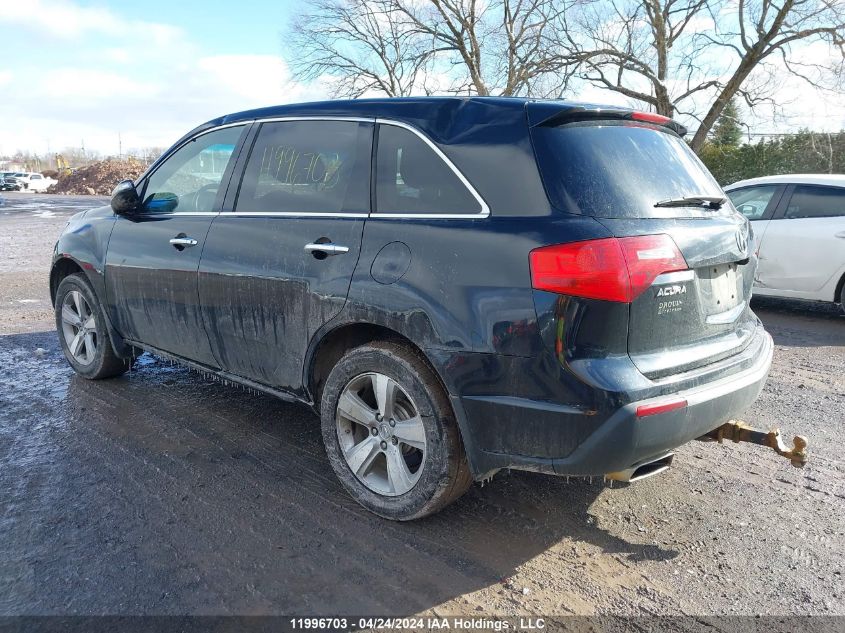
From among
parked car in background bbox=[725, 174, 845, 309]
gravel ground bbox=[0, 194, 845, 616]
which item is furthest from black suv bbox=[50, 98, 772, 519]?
parked car in background bbox=[725, 174, 845, 309]

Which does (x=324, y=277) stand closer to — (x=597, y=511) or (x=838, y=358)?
(x=597, y=511)

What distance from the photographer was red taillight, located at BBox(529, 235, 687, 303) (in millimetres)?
2451

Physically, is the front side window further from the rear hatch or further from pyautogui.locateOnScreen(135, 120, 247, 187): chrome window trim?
pyautogui.locateOnScreen(135, 120, 247, 187): chrome window trim

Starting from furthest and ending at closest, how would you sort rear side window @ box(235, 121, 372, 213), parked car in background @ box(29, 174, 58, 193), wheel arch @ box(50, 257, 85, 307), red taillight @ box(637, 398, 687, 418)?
parked car in background @ box(29, 174, 58, 193) → wheel arch @ box(50, 257, 85, 307) → rear side window @ box(235, 121, 372, 213) → red taillight @ box(637, 398, 687, 418)

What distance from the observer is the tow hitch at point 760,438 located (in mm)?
2938

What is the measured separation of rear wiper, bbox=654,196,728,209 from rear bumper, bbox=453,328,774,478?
0.77 meters

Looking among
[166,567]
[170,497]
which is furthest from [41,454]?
[166,567]

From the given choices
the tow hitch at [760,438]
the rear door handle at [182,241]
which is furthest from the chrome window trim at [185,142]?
the tow hitch at [760,438]

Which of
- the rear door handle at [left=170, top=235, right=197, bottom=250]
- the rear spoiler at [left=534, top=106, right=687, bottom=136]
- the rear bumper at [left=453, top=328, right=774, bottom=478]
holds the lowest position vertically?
the rear bumper at [left=453, top=328, right=774, bottom=478]

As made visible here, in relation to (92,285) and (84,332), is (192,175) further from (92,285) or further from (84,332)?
(84,332)

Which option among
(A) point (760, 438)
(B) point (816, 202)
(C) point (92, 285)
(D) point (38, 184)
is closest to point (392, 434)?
(A) point (760, 438)

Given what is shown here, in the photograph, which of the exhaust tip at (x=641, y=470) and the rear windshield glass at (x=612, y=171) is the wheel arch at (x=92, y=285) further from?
the exhaust tip at (x=641, y=470)

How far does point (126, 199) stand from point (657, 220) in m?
3.41

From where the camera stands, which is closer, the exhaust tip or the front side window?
the exhaust tip
